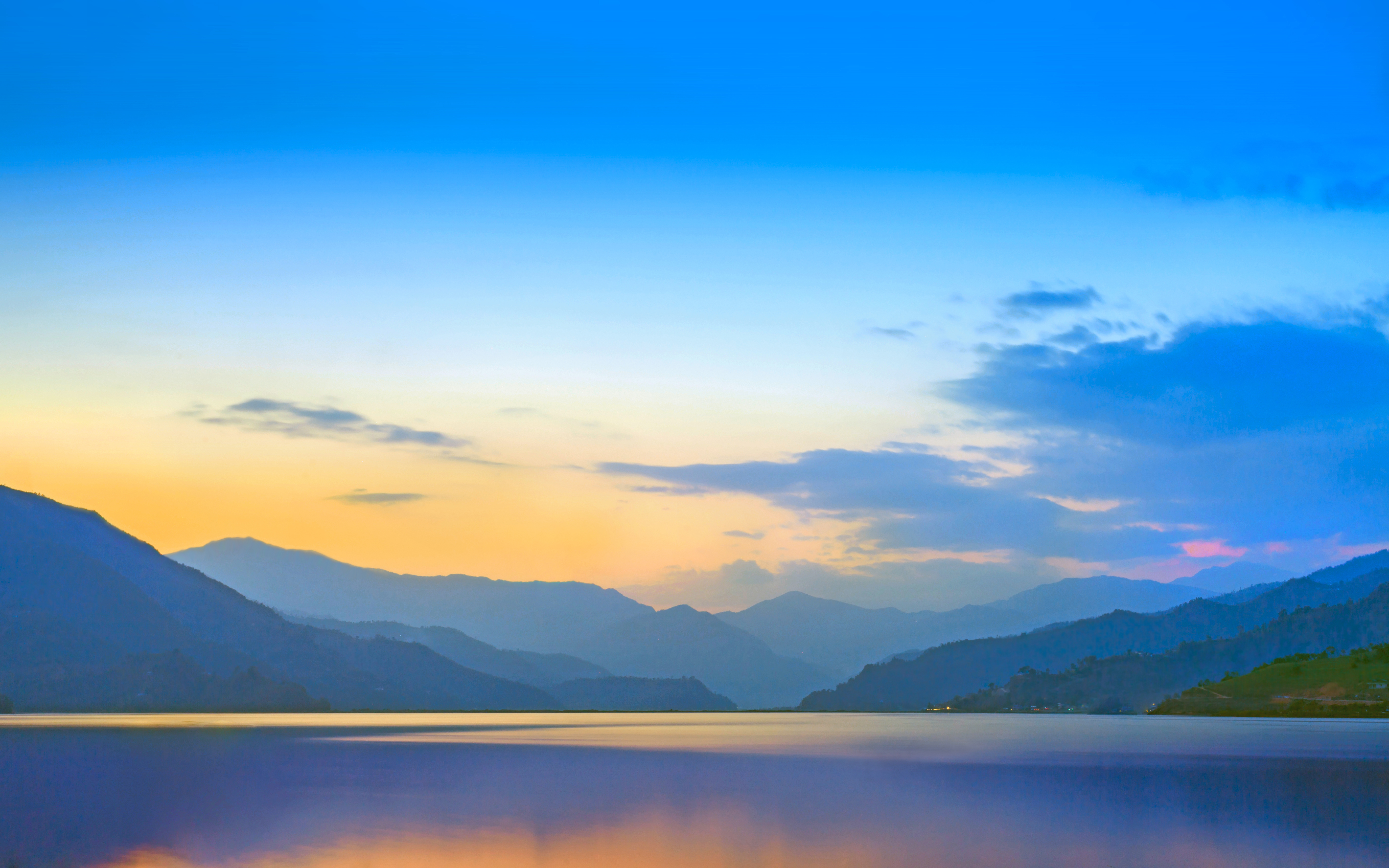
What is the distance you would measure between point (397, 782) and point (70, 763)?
100ft

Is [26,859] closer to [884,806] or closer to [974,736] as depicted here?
[884,806]

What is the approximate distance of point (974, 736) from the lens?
181 metres

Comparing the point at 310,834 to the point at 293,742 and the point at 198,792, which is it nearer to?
the point at 198,792

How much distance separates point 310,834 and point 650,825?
1455 cm

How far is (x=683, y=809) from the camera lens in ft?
180

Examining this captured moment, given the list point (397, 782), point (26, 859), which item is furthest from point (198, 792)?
point (26, 859)

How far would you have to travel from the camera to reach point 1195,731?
191 meters

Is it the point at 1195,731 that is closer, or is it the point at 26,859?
the point at 26,859

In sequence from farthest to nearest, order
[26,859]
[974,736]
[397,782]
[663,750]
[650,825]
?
[974,736], [663,750], [397,782], [650,825], [26,859]

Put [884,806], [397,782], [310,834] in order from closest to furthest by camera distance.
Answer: [310,834] → [884,806] → [397,782]

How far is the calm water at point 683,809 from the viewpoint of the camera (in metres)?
38.2

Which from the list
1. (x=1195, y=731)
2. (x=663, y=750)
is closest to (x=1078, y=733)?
(x=1195, y=731)

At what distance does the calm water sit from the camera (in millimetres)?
38219

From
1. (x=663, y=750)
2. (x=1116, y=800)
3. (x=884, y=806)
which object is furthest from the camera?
(x=663, y=750)
